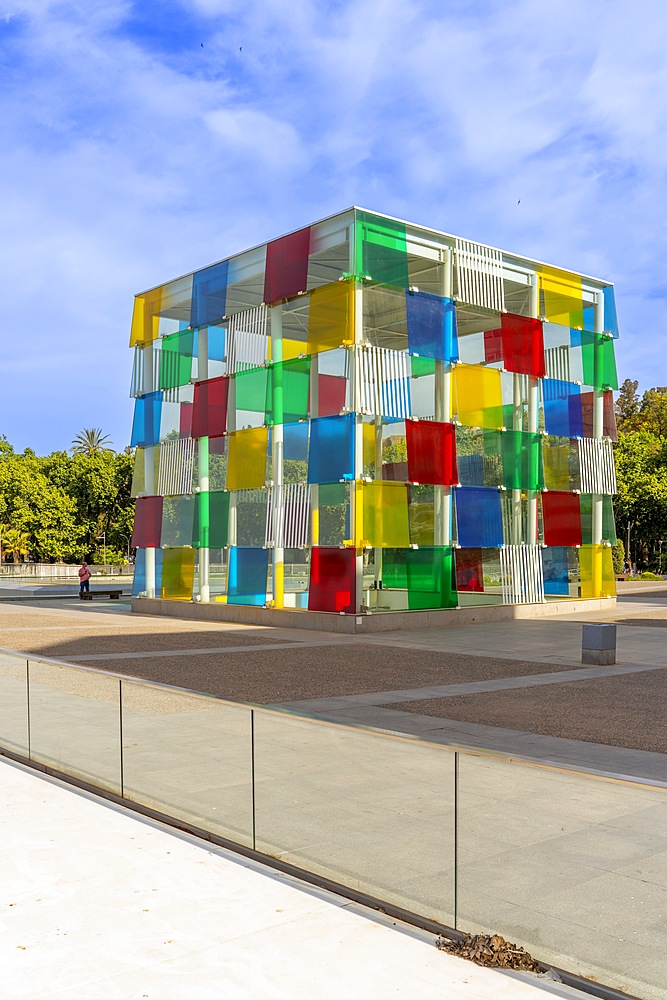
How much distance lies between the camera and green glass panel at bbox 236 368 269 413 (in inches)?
1192

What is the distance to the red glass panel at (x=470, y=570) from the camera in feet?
99.6

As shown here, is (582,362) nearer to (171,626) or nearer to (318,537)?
(318,537)

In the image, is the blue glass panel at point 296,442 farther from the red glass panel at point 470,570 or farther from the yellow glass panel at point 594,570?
the yellow glass panel at point 594,570

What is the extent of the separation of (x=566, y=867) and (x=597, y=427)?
3012 cm

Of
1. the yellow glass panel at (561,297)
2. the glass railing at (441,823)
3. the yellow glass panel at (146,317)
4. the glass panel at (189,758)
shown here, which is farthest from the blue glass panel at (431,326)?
the glass railing at (441,823)

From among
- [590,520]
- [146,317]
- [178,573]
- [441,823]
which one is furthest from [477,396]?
[441,823]

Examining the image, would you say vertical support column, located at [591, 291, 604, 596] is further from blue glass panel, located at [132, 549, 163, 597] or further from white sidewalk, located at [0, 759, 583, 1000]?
white sidewalk, located at [0, 759, 583, 1000]

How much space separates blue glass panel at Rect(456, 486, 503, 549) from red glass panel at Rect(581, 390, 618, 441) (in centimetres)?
544

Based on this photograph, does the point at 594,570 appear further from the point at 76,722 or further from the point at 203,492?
the point at 76,722

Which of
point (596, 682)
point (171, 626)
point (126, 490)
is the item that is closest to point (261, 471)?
point (171, 626)

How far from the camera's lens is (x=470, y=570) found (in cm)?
3084

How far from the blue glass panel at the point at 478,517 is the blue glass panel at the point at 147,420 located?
38.7ft

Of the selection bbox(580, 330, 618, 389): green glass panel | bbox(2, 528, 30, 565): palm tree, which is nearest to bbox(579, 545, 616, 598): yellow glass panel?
bbox(580, 330, 618, 389): green glass panel

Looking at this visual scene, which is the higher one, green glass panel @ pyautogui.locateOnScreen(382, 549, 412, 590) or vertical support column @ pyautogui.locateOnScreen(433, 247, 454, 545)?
vertical support column @ pyautogui.locateOnScreen(433, 247, 454, 545)
